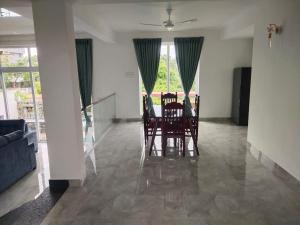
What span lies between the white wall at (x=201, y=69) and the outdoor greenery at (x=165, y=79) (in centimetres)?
53

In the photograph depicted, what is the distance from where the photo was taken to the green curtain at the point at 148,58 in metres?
6.12

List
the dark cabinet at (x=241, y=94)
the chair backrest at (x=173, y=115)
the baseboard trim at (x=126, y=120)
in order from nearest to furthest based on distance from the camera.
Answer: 1. the chair backrest at (x=173, y=115)
2. the dark cabinet at (x=241, y=94)
3. the baseboard trim at (x=126, y=120)

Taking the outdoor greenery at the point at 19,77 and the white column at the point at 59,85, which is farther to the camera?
the outdoor greenery at the point at 19,77

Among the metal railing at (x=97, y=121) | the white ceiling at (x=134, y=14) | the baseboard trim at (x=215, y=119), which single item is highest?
the white ceiling at (x=134, y=14)

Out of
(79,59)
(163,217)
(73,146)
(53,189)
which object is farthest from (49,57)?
(79,59)

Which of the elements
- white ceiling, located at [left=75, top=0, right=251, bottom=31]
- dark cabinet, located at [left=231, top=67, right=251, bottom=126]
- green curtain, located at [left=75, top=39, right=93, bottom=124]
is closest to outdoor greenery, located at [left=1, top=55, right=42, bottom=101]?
green curtain, located at [left=75, top=39, right=93, bottom=124]

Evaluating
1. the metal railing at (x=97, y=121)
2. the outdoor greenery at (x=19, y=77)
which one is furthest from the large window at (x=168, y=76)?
the outdoor greenery at (x=19, y=77)

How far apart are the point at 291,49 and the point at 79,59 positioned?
17.0 ft

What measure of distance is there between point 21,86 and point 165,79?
4230 mm

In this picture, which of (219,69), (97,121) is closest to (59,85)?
(97,121)

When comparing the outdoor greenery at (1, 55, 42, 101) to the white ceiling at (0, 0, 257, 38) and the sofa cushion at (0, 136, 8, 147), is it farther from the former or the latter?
the sofa cushion at (0, 136, 8, 147)

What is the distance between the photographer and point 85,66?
245 inches

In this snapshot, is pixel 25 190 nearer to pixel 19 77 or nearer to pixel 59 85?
pixel 59 85

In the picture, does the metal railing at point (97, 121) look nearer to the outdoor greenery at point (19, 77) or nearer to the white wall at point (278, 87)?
the outdoor greenery at point (19, 77)
